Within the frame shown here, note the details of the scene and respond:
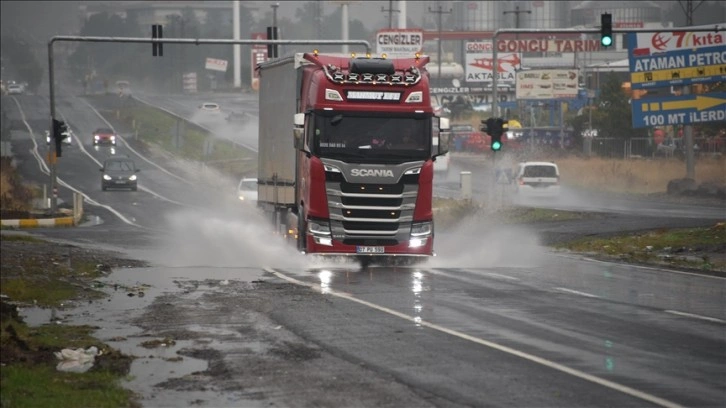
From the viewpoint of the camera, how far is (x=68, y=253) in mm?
27969

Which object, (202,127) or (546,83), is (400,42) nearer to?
(546,83)

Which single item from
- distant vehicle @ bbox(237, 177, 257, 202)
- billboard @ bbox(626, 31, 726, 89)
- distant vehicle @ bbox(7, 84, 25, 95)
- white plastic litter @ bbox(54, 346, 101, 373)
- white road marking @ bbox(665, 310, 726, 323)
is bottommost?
distant vehicle @ bbox(237, 177, 257, 202)

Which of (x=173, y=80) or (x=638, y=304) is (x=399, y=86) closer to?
(x=638, y=304)

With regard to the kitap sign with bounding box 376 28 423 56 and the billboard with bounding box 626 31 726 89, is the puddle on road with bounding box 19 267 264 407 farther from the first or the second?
the kitap sign with bounding box 376 28 423 56

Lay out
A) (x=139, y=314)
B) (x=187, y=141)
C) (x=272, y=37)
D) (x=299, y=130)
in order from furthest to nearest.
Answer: (x=187, y=141), (x=272, y=37), (x=299, y=130), (x=139, y=314)

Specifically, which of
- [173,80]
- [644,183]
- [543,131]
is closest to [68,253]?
[644,183]

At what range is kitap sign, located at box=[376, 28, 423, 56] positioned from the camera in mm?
Answer: 83125

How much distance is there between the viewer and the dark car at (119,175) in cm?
6819

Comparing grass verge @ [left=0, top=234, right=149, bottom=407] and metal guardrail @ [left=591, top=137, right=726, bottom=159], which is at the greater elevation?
metal guardrail @ [left=591, top=137, right=726, bottom=159]

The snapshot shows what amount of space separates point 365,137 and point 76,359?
36.4 ft

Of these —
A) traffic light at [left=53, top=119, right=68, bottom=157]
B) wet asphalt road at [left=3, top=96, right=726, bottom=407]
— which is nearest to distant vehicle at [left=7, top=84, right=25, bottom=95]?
traffic light at [left=53, top=119, right=68, bottom=157]

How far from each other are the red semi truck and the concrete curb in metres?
21.3

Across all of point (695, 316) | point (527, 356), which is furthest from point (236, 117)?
point (527, 356)

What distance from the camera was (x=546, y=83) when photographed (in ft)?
296
